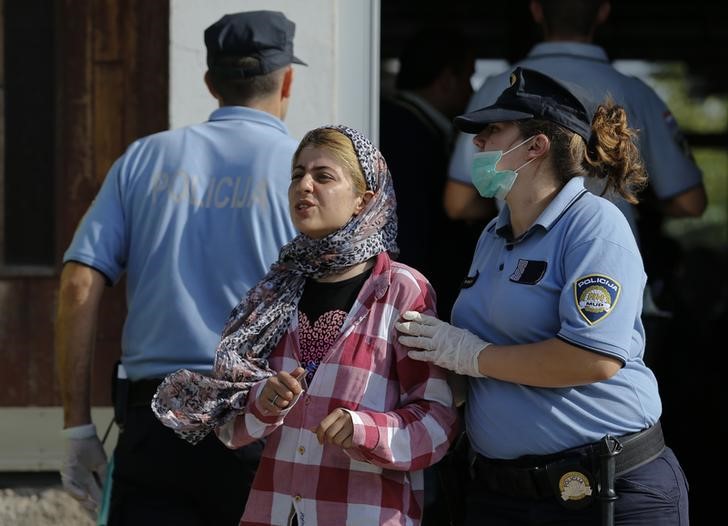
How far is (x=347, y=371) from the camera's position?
8.66 feet

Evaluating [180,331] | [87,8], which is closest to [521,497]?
[180,331]

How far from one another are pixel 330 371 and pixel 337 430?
7.4 inches

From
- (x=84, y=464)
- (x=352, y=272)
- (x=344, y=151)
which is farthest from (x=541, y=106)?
(x=84, y=464)

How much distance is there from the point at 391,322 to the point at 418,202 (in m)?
2.11

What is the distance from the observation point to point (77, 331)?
3.25m

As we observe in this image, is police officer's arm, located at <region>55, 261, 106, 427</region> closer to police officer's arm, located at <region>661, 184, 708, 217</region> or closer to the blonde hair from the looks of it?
the blonde hair

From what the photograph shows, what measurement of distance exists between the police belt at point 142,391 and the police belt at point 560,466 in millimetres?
976

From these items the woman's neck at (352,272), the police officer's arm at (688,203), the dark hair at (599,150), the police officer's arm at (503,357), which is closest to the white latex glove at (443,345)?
the police officer's arm at (503,357)

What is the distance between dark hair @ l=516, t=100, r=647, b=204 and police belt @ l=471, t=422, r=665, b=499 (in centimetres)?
56

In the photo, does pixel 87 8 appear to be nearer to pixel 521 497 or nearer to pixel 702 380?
pixel 521 497

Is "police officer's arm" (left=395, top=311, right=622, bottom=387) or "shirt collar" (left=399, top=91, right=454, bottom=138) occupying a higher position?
"shirt collar" (left=399, top=91, right=454, bottom=138)

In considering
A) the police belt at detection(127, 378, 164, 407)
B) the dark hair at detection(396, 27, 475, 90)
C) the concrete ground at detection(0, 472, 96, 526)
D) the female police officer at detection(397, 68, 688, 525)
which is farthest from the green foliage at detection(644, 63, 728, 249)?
the female police officer at detection(397, 68, 688, 525)

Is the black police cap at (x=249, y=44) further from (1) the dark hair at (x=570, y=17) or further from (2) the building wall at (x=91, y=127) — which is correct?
(1) the dark hair at (x=570, y=17)

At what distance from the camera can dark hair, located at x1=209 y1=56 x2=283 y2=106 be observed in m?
3.36
